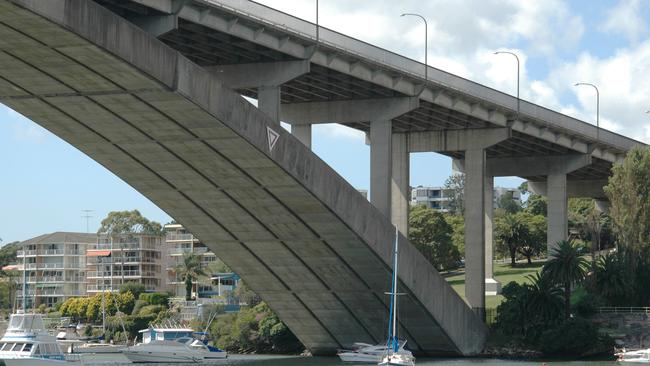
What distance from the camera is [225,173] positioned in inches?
2640

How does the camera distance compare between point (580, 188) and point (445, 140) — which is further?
point (580, 188)

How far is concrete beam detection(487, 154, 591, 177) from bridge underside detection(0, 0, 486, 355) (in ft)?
67.3

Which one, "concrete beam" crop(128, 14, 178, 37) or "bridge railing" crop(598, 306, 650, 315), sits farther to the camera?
"bridge railing" crop(598, 306, 650, 315)

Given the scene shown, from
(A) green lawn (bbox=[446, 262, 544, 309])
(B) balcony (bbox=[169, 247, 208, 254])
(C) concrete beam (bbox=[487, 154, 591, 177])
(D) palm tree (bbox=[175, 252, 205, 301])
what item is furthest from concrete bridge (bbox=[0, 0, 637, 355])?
(B) balcony (bbox=[169, 247, 208, 254])

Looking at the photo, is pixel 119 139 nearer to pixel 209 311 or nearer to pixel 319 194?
pixel 319 194

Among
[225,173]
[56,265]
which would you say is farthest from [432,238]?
[225,173]

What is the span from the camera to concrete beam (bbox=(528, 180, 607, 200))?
122750 millimetres

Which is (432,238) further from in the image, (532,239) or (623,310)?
(623,310)

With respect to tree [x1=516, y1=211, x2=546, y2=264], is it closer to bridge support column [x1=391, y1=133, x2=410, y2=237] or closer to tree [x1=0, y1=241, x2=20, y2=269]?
bridge support column [x1=391, y1=133, x2=410, y2=237]

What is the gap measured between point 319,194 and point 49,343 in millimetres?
15012

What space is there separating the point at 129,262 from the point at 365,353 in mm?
96001

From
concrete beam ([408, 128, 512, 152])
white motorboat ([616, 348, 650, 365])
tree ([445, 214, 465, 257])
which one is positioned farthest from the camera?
tree ([445, 214, 465, 257])

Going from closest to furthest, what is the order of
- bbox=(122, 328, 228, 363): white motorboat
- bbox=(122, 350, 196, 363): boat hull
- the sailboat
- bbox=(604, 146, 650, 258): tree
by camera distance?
1. the sailboat
2. bbox=(122, 350, 196, 363): boat hull
3. bbox=(122, 328, 228, 363): white motorboat
4. bbox=(604, 146, 650, 258): tree

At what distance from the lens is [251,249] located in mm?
76812
